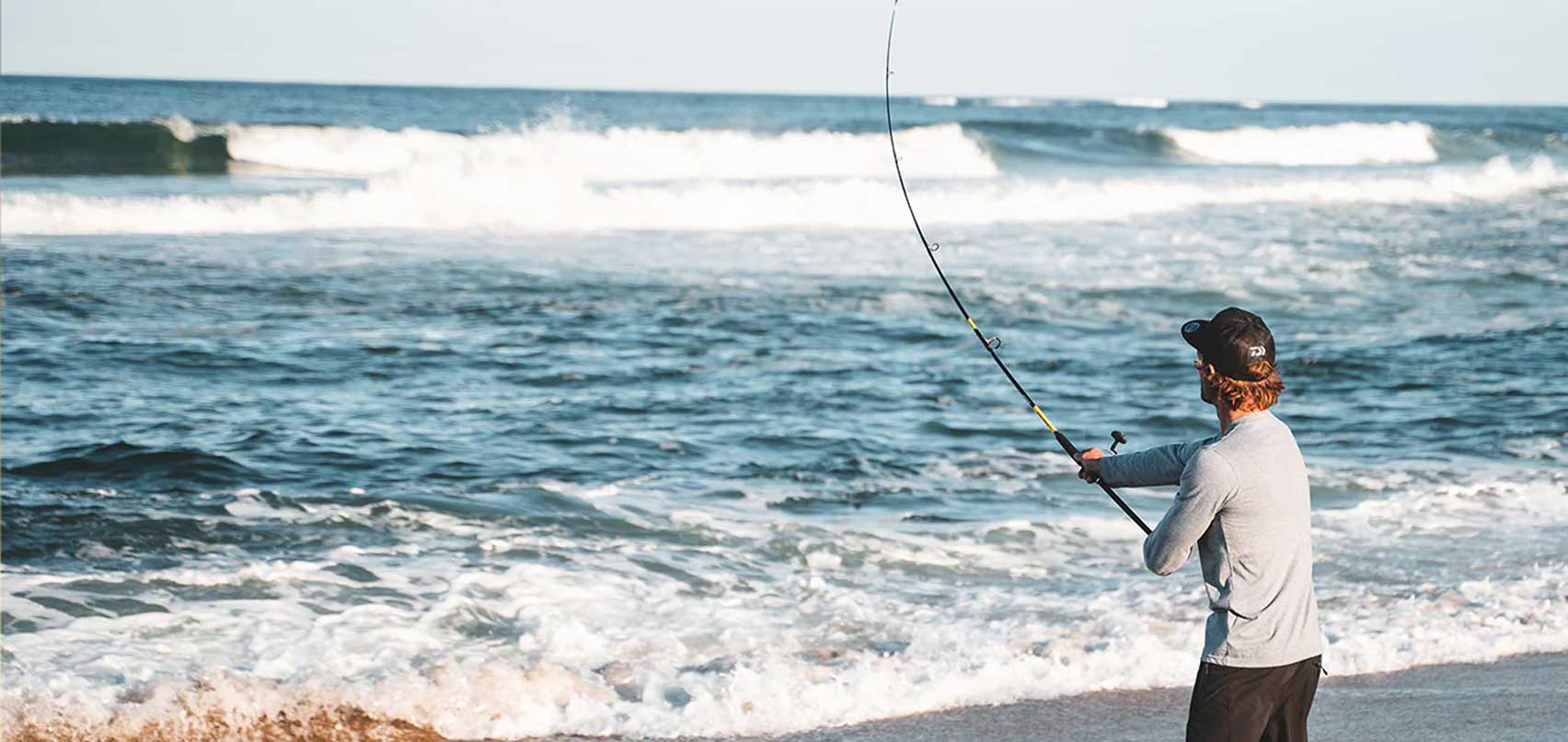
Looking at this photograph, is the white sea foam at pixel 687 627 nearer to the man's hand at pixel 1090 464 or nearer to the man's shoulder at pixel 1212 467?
the man's hand at pixel 1090 464

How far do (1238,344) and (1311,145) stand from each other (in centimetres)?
5157

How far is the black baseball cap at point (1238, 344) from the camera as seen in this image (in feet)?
9.48

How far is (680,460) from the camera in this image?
8.30 metres

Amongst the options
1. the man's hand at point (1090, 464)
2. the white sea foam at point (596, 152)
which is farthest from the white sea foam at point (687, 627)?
the white sea foam at point (596, 152)

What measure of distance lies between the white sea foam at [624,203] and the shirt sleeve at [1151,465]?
59.5ft

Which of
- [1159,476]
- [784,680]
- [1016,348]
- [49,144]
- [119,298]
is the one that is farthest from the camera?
[49,144]

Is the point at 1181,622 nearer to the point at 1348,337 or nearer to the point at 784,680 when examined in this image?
the point at 784,680

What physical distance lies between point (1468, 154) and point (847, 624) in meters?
51.7

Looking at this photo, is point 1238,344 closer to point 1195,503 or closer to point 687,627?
point 1195,503

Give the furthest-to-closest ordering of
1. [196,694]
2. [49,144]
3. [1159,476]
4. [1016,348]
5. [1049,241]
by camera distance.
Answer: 1. [49,144]
2. [1049,241]
3. [1016,348]
4. [196,694]
5. [1159,476]

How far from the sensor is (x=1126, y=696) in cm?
489

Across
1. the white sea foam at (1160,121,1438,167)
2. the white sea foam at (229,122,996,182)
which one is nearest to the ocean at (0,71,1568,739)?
the white sea foam at (229,122,996,182)

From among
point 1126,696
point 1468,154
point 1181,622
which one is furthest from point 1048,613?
point 1468,154

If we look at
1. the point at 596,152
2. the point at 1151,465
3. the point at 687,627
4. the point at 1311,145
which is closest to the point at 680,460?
the point at 687,627
